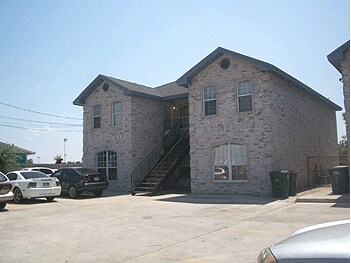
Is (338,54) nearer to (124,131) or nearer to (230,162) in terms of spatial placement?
(230,162)

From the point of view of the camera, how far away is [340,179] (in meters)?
15.4

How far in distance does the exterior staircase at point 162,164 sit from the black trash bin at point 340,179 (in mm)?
8079

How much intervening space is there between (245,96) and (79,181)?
8.99m

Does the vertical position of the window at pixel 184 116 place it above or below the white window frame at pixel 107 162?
above

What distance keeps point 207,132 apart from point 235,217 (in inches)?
306

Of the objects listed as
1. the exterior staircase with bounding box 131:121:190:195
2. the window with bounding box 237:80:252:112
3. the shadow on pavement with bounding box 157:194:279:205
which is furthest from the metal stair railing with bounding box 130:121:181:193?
the window with bounding box 237:80:252:112

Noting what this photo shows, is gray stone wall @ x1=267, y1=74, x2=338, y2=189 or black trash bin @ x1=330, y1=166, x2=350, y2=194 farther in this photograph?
gray stone wall @ x1=267, y1=74, x2=338, y2=189

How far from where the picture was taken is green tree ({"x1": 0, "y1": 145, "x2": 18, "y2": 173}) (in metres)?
27.6

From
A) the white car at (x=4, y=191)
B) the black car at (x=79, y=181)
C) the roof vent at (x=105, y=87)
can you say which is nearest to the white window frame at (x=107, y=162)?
the black car at (x=79, y=181)

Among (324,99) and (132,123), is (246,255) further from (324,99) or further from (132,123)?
(324,99)

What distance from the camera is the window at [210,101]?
1817 centimetres

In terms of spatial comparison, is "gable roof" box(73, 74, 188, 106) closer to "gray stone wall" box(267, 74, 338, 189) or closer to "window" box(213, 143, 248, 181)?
"window" box(213, 143, 248, 181)

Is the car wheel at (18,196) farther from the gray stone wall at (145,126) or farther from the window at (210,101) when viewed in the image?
the window at (210,101)

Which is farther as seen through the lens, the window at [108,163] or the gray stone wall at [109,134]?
the window at [108,163]
